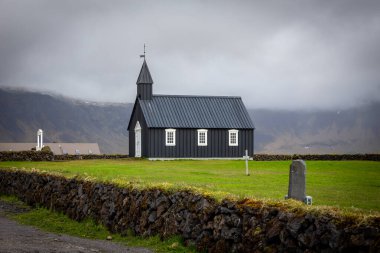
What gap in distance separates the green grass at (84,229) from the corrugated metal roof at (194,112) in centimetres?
3087

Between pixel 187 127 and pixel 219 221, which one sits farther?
pixel 187 127

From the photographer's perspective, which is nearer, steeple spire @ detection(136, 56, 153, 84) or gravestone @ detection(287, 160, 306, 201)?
gravestone @ detection(287, 160, 306, 201)

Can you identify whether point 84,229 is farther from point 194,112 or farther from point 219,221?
point 194,112

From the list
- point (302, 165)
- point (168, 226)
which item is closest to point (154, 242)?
point (168, 226)

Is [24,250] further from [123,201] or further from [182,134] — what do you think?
[182,134]

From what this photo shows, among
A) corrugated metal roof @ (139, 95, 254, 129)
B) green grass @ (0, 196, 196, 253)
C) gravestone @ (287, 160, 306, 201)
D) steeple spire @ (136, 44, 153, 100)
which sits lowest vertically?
green grass @ (0, 196, 196, 253)

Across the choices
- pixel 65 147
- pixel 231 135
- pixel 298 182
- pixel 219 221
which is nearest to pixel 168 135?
pixel 231 135

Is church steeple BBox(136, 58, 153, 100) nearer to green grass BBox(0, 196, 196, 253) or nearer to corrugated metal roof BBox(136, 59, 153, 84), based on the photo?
corrugated metal roof BBox(136, 59, 153, 84)

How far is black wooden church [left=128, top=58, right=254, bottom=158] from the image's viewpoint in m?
59.0

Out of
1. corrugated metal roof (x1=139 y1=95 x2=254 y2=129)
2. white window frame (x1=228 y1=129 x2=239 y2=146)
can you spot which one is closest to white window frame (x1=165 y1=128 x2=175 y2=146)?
corrugated metal roof (x1=139 y1=95 x2=254 y2=129)

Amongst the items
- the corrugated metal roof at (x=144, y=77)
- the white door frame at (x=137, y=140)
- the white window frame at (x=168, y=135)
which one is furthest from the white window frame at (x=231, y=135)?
the corrugated metal roof at (x=144, y=77)

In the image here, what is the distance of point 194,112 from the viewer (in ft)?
202

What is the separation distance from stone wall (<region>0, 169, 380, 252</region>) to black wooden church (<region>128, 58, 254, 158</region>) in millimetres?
34235

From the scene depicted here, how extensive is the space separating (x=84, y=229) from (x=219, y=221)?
7.93m
